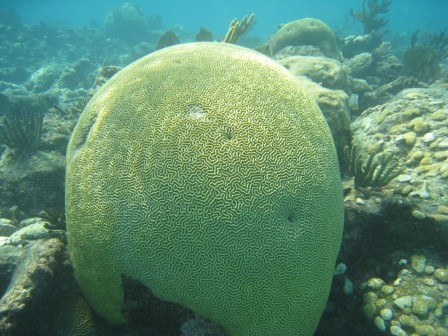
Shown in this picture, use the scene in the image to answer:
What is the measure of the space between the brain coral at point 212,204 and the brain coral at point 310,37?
929 cm

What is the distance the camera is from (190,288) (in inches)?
83.3

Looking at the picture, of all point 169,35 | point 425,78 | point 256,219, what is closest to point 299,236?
point 256,219

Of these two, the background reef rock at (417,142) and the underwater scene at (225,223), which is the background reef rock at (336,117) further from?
A: the underwater scene at (225,223)

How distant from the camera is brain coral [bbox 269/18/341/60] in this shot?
34.8 ft

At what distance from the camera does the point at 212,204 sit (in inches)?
84.0

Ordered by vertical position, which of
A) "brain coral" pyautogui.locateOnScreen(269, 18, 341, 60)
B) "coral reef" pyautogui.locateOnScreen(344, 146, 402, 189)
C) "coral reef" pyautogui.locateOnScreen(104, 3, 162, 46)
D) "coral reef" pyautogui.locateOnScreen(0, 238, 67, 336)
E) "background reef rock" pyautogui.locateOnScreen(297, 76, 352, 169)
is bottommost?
"coral reef" pyautogui.locateOnScreen(0, 238, 67, 336)

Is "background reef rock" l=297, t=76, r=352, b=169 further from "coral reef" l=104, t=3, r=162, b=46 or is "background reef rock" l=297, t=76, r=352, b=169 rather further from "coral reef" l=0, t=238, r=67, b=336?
"coral reef" l=104, t=3, r=162, b=46

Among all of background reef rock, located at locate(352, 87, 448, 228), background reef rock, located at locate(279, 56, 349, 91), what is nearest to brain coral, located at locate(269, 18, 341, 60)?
background reef rock, located at locate(279, 56, 349, 91)

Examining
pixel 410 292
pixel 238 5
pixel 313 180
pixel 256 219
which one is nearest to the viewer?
pixel 256 219

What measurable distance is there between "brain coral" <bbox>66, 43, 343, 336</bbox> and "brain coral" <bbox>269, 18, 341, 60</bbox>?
9.29 metres

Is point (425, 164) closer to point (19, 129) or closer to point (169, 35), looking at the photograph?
point (19, 129)

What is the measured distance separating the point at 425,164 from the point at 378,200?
834mm

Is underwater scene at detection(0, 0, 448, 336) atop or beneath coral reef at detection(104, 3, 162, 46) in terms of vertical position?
beneath

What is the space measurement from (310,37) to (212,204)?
34.2 feet
